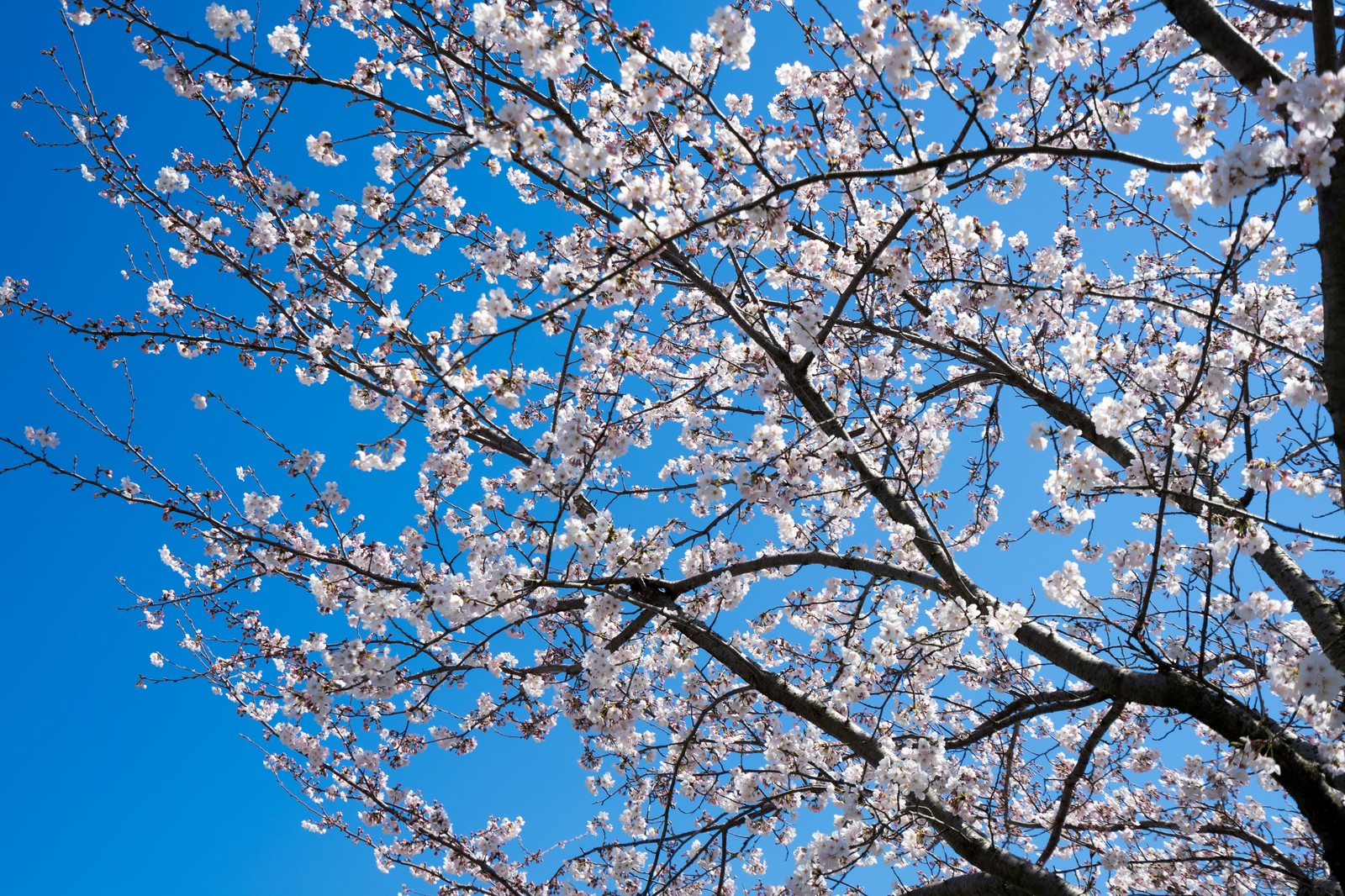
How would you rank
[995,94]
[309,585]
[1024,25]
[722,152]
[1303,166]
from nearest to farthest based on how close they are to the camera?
1. [1303,166]
2. [1024,25]
3. [995,94]
4. [722,152]
5. [309,585]

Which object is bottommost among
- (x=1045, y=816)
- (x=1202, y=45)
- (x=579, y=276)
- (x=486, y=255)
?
(x=1045, y=816)

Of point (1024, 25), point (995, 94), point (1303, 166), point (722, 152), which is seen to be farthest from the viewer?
point (722, 152)

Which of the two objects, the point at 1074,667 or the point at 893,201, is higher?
the point at 893,201

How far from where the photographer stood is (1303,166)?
8.63 feet

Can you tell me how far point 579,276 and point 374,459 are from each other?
1629 mm

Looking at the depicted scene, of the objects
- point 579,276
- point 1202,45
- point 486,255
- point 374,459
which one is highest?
point 486,255

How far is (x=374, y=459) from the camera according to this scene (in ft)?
14.8

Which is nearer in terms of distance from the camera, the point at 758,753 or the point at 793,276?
the point at 793,276

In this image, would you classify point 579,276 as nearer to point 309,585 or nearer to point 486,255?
point 486,255

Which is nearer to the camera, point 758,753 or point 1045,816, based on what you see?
point 758,753

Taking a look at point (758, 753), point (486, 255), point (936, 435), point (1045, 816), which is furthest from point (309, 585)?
point (1045, 816)

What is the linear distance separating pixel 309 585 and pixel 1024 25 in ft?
15.4

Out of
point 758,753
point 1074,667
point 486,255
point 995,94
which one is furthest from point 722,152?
point 758,753

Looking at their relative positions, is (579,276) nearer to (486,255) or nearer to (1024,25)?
(486,255)
